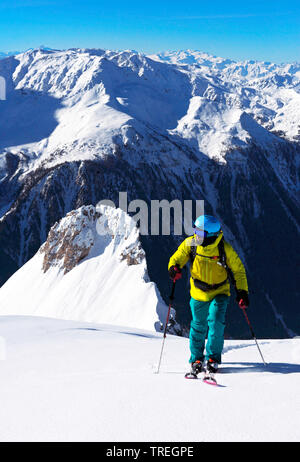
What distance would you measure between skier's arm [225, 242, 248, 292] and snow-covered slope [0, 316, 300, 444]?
5.88 feet

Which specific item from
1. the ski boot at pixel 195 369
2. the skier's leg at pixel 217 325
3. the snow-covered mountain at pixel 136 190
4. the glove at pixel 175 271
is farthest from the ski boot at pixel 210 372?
the snow-covered mountain at pixel 136 190

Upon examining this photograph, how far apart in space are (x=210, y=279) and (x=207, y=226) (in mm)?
1192

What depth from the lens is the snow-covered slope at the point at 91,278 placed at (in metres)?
37.2

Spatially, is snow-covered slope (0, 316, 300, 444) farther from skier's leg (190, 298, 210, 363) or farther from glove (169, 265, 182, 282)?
glove (169, 265, 182, 282)

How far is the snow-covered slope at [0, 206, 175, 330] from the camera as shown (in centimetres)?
3716

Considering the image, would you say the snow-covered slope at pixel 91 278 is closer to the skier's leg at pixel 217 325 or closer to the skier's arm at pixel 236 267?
the skier's leg at pixel 217 325

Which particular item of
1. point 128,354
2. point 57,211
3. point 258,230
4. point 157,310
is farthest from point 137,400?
point 258,230

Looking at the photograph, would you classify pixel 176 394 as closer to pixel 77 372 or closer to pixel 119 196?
pixel 77 372

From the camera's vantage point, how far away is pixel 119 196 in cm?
15288

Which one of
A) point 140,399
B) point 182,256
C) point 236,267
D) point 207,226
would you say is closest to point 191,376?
point 140,399

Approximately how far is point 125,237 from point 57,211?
314ft

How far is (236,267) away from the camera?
836cm

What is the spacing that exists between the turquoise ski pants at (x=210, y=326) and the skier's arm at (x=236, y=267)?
42cm

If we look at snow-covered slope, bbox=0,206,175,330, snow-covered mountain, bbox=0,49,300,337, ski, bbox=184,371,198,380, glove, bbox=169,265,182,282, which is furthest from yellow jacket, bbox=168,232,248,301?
snow-covered mountain, bbox=0,49,300,337
